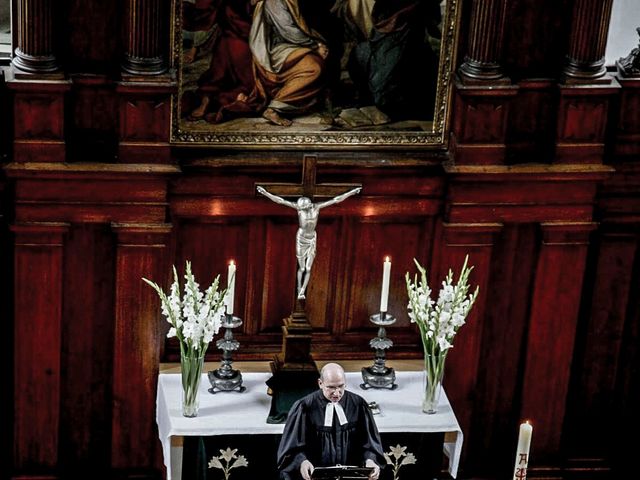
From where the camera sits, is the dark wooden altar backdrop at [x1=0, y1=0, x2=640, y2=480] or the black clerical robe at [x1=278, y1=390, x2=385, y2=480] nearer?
the black clerical robe at [x1=278, y1=390, x2=385, y2=480]

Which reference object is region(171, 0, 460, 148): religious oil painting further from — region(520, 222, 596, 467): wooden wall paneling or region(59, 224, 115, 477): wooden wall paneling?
region(520, 222, 596, 467): wooden wall paneling

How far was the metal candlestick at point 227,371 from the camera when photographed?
12078mm

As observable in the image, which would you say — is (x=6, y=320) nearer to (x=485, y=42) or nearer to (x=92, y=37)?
(x=92, y=37)

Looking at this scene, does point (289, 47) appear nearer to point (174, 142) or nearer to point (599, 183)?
point (174, 142)

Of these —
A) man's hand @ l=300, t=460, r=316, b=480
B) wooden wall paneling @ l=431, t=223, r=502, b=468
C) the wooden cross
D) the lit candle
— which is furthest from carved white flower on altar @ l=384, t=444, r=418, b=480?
the wooden cross

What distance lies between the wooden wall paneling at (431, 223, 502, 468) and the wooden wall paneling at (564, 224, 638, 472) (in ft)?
2.74

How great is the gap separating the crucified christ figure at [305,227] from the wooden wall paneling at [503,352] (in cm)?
145

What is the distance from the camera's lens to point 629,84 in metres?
12.3

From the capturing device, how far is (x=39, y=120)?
1170cm

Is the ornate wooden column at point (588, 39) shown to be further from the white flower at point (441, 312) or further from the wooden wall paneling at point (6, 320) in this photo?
the wooden wall paneling at point (6, 320)

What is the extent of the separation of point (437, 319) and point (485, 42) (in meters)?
1.99

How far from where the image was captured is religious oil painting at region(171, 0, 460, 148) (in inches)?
468

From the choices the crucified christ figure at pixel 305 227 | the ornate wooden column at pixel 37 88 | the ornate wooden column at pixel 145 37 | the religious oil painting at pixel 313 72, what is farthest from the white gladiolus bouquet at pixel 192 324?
the ornate wooden column at pixel 145 37

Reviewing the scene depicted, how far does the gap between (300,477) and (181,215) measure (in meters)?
2.27
